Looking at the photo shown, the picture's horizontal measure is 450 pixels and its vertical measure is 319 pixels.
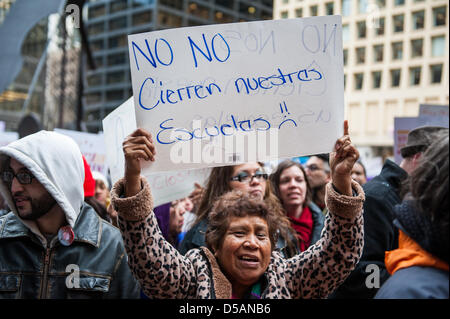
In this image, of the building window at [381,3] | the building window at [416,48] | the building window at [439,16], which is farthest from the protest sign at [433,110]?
the building window at [381,3]

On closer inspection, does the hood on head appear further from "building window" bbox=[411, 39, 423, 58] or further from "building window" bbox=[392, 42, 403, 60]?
"building window" bbox=[392, 42, 403, 60]

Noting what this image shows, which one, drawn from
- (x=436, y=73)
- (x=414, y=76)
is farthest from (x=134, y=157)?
(x=414, y=76)

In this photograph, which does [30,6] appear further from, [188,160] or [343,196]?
[343,196]

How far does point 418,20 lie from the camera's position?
47.1 m

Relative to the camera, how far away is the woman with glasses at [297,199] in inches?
150

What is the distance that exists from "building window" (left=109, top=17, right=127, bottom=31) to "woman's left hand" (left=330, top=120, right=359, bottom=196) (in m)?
76.9

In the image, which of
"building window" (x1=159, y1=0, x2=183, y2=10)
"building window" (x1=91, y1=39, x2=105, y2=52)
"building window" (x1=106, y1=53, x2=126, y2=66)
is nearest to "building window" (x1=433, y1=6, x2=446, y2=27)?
"building window" (x1=159, y1=0, x2=183, y2=10)

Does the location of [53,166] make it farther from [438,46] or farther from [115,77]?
[115,77]

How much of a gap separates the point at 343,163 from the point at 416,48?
4933 centimetres

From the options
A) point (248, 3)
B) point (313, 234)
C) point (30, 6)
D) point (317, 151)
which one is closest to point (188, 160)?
point (317, 151)

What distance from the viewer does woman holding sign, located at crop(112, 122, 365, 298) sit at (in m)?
2.05

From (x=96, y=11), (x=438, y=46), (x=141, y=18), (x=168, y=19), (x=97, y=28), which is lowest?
(x=438, y=46)
